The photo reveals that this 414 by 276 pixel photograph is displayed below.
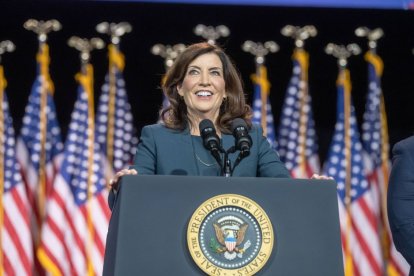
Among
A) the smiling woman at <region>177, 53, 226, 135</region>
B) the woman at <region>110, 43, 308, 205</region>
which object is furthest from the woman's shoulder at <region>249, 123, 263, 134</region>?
the smiling woman at <region>177, 53, 226, 135</region>

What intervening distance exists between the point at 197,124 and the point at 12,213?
328 centimetres

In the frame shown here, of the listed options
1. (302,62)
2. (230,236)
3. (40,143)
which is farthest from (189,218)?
(302,62)

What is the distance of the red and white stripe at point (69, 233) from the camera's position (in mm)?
5695

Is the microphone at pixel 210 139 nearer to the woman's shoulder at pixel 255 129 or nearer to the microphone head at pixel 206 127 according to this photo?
the microphone head at pixel 206 127

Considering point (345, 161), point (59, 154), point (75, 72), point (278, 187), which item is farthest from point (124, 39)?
point (278, 187)

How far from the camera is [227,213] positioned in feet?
7.01

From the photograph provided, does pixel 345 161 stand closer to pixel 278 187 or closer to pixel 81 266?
pixel 81 266

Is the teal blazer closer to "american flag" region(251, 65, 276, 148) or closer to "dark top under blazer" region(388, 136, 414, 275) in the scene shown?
"dark top under blazer" region(388, 136, 414, 275)

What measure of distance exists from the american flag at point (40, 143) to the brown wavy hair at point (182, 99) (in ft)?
10.1

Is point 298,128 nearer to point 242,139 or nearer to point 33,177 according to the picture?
point 33,177

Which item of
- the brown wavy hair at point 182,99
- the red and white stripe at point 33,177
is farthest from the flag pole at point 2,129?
the brown wavy hair at point 182,99

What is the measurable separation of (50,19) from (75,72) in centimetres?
42

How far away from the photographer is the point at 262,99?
6137mm

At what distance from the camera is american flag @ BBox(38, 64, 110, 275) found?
18.7 feet
